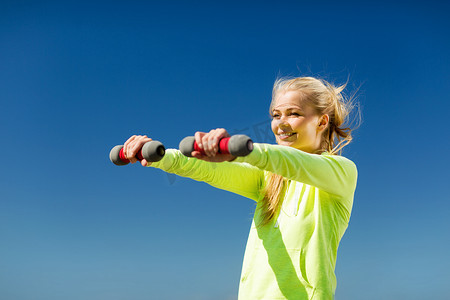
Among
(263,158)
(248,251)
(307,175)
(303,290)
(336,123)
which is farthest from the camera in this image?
(336,123)

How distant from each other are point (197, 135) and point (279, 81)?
6.78ft

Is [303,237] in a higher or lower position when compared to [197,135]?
lower

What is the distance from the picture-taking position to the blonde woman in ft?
10.9

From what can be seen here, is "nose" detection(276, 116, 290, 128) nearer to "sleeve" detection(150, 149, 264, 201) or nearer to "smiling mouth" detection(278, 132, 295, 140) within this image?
"smiling mouth" detection(278, 132, 295, 140)

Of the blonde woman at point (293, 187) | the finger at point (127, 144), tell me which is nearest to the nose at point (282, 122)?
the blonde woman at point (293, 187)

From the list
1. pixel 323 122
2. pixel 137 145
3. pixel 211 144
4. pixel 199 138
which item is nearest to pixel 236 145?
pixel 211 144

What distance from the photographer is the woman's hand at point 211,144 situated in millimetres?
2855

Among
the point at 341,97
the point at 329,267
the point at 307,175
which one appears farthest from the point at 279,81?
the point at 329,267

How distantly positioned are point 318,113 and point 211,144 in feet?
5.72

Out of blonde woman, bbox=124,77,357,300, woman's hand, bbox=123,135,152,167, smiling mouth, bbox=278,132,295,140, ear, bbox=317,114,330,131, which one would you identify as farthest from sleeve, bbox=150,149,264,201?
ear, bbox=317,114,330,131

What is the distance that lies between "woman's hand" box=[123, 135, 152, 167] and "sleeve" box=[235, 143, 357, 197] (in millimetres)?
985

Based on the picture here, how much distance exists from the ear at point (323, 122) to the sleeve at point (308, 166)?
1.88ft

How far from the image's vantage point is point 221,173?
4.06 m

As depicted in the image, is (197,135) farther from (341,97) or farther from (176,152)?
(341,97)
